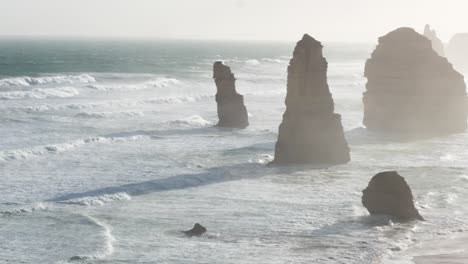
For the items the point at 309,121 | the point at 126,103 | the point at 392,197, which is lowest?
the point at 126,103

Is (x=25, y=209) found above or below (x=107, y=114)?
below

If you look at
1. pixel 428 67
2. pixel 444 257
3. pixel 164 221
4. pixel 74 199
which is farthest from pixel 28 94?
pixel 444 257

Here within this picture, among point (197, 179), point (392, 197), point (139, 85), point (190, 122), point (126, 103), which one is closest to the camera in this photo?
point (392, 197)

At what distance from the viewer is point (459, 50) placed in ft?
509

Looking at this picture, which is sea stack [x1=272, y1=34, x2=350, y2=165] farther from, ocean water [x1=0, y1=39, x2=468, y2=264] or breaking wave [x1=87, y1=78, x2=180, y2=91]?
breaking wave [x1=87, y1=78, x2=180, y2=91]

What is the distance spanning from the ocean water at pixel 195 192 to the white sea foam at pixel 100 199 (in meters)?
0.04

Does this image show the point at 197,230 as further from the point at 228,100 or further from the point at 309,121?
the point at 228,100

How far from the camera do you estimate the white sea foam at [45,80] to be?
9300cm

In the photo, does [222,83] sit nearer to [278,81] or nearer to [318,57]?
[318,57]

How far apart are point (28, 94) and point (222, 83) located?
3130 cm

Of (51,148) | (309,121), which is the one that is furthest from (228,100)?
(309,121)

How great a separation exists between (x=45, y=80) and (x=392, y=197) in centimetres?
7828

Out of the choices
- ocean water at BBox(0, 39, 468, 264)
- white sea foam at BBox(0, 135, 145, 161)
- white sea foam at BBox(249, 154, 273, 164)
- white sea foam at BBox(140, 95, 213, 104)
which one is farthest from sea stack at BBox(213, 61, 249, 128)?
white sea foam at BBox(140, 95, 213, 104)

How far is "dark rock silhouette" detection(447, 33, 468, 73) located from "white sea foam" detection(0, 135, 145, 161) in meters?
116
